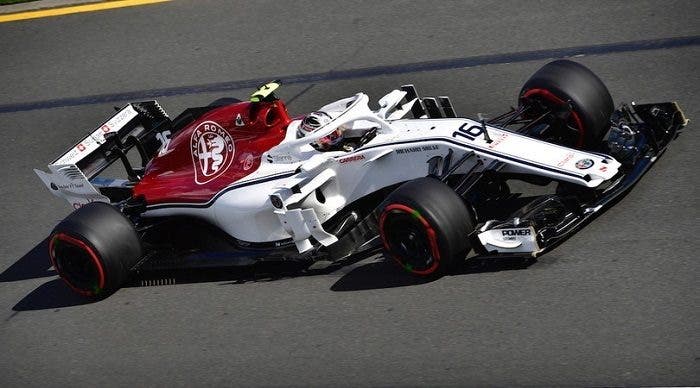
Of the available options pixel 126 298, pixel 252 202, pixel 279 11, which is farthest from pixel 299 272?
pixel 279 11

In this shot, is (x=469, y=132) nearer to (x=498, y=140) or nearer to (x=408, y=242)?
(x=498, y=140)

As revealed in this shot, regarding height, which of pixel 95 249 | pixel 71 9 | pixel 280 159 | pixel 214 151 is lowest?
pixel 95 249

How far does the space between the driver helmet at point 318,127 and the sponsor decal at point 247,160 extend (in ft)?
1.51

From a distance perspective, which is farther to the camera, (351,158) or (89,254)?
(89,254)

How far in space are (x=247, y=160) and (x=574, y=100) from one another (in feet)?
8.81

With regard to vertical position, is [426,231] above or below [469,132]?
below

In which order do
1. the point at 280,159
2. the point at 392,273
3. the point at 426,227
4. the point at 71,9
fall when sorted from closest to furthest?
the point at 426,227 < the point at 392,273 < the point at 280,159 < the point at 71,9

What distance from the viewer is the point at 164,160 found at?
395 inches

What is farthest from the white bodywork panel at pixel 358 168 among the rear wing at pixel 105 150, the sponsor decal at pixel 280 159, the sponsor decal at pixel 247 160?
the rear wing at pixel 105 150

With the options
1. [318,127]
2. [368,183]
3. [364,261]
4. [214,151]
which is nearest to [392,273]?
[364,261]

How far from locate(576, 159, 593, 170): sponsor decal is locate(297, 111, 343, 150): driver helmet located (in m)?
1.91

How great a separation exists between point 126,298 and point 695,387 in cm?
475

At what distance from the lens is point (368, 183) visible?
29.3 feet

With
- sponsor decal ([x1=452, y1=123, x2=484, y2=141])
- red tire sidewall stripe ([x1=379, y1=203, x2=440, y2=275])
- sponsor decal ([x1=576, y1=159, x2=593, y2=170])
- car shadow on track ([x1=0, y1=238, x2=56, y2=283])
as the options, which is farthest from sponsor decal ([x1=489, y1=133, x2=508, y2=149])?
car shadow on track ([x1=0, y1=238, x2=56, y2=283])
